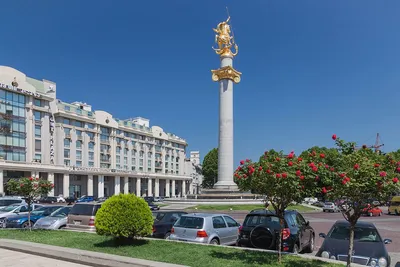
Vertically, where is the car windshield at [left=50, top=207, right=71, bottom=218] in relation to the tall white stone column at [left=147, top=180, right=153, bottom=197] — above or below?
above

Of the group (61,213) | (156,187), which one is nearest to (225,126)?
(61,213)

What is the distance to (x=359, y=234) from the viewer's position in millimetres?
10680

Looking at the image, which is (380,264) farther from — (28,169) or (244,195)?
(28,169)

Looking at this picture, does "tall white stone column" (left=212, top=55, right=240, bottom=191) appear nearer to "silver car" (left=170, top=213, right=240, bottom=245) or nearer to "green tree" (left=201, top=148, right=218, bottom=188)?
"silver car" (left=170, top=213, right=240, bottom=245)

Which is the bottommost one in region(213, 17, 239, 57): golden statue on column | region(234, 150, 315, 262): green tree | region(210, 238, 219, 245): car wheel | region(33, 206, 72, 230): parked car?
region(33, 206, 72, 230): parked car

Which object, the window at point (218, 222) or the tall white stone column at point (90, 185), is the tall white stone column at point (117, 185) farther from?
the window at point (218, 222)

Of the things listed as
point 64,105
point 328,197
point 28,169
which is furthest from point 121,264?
point 64,105

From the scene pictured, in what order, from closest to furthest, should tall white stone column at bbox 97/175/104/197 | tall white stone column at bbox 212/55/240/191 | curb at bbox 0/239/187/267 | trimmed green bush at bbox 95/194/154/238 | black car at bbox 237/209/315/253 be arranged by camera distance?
curb at bbox 0/239/187/267, trimmed green bush at bbox 95/194/154/238, black car at bbox 237/209/315/253, tall white stone column at bbox 212/55/240/191, tall white stone column at bbox 97/175/104/197

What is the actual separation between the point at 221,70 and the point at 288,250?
114ft

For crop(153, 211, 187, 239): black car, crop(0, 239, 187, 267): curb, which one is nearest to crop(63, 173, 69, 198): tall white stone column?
crop(153, 211, 187, 239): black car

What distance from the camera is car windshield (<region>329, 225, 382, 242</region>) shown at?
1046cm

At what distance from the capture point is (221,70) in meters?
43.9

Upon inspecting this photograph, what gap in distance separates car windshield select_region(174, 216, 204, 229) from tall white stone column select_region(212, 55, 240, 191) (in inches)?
1187

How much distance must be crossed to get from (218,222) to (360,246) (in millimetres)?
5090
